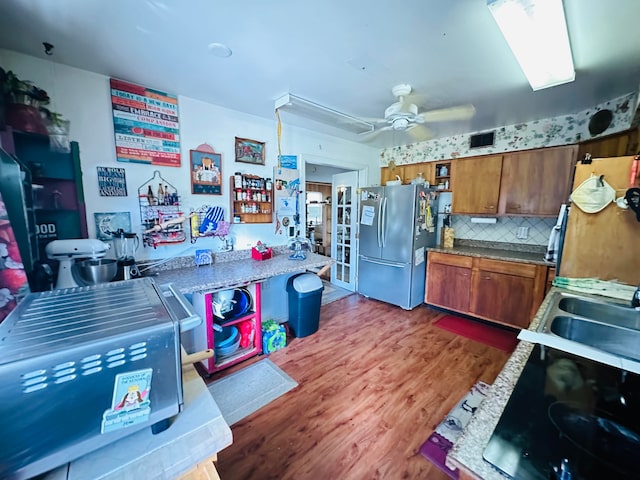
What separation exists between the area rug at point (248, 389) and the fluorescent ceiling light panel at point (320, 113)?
7.59 feet

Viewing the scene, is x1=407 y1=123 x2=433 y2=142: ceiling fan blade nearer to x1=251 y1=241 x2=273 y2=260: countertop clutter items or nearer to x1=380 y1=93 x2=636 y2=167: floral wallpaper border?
x1=380 y1=93 x2=636 y2=167: floral wallpaper border

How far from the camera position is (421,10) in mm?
1194

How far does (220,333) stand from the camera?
88.3 inches

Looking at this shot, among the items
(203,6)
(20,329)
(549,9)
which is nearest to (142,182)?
(203,6)

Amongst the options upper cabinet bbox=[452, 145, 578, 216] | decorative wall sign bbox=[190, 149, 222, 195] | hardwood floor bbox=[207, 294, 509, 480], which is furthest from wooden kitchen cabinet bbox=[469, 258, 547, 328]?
decorative wall sign bbox=[190, 149, 222, 195]

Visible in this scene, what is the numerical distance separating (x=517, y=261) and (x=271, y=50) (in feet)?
9.77

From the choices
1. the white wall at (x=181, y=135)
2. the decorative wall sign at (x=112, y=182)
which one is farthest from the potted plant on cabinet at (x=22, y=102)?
the decorative wall sign at (x=112, y=182)

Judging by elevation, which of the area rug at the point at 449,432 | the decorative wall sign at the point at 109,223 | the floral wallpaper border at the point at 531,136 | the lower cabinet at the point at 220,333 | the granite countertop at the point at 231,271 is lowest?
the area rug at the point at 449,432

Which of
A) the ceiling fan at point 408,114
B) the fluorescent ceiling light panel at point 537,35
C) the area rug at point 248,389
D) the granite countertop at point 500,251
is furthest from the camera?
the granite countertop at point 500,251

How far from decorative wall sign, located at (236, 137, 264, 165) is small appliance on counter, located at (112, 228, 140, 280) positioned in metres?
1.17

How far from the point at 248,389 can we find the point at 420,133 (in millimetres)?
3423

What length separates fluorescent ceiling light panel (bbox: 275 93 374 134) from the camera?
2.16m

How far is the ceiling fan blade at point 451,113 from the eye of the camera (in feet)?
7.67

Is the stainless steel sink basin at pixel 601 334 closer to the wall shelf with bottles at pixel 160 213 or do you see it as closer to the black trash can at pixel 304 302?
the black trash can at pixel 304 302
